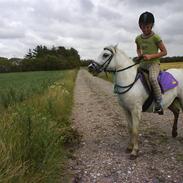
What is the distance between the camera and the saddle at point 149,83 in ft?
19.8

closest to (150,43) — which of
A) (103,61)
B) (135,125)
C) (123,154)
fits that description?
(103,61)

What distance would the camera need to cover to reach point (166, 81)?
20.4 ft

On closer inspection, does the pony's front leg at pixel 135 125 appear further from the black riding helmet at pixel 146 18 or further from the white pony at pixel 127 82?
the black riding helmet at pixel 146 18

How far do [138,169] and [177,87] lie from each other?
2.33 m

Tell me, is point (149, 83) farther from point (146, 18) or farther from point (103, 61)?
point (146, 18)

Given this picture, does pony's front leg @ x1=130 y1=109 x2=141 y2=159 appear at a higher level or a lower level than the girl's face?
lower

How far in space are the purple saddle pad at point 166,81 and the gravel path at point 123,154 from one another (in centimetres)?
135

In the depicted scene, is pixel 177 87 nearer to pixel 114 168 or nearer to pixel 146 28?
pixel 146 28

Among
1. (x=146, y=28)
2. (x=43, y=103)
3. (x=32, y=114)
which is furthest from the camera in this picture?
(x=43, y=103)

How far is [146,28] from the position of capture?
5.83m

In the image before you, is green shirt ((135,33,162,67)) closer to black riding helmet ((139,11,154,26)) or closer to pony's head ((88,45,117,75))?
black riding helmet ((139,11,154,26))

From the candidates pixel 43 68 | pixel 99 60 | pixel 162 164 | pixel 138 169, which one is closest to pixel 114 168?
pixel 138 169

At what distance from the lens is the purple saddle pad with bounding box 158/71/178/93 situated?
242 inches

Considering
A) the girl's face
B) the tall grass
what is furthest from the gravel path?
the tall grass
